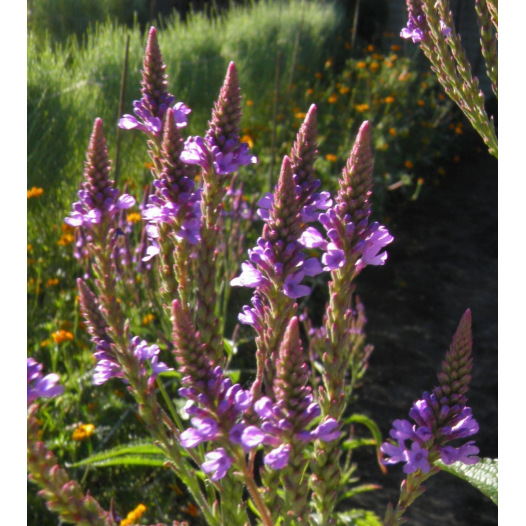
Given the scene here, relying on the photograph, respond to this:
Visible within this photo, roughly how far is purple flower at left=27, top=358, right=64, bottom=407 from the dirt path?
2512 millimetres

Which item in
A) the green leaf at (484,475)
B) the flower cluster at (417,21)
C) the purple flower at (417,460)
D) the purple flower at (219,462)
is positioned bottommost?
the green leaf at (484,475)

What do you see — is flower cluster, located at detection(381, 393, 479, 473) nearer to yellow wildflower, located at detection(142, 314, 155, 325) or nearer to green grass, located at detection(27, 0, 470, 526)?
green grass, located at detection(27, 0, 470, 526)

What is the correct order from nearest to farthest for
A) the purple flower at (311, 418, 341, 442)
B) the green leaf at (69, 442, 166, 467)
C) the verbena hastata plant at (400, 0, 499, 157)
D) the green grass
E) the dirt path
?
1. the purple flower at (311, 418, 341, 442)
2. the verbena hastata plant at (400, 0, 499, 157)
3. the green leaf at (69, 442, 166, 467)
4. the green grass
5. the dirt path

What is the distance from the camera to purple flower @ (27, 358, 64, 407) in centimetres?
78

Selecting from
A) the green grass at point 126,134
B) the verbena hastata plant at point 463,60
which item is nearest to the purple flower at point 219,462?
the verbena hastata plant at point 463,60

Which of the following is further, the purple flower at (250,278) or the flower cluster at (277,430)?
the purple flower at (250,278)

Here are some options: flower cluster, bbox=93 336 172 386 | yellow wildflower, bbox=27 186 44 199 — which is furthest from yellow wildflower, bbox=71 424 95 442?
flower cluster, bbox=93 336 172 386

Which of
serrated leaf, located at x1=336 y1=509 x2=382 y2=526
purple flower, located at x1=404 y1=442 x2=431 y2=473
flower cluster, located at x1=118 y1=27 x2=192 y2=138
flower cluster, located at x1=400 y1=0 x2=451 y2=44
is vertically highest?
flower cluster, located at x1=400 y1=0 x2=451 y2=44

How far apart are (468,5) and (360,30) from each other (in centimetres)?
180

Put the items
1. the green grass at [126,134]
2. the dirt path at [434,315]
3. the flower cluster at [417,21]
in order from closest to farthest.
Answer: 1. the flower cluster at [417,21]
2. the green grass at [126,134]
3. the dirt path at [434,315]

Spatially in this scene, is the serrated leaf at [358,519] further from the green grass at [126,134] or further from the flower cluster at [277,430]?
the flower cluster at [277,430]

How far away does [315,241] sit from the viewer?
3.33ft

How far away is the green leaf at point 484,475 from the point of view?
1.25 metres

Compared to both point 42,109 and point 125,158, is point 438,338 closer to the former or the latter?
point 125,158
